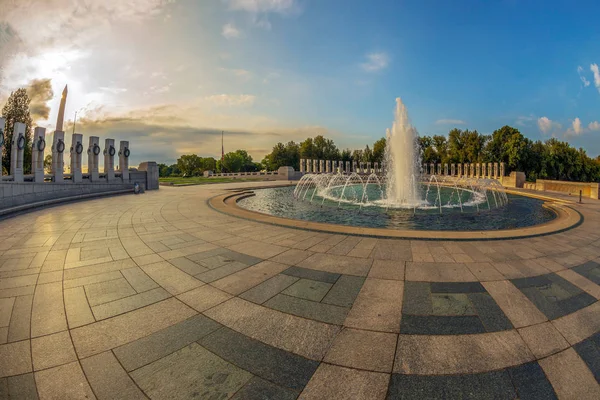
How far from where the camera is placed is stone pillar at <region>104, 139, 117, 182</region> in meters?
23.8

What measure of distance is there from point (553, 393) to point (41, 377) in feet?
17.5

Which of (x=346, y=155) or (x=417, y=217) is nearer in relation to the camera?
(x=417, y=217)

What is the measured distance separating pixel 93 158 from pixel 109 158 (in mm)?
1757

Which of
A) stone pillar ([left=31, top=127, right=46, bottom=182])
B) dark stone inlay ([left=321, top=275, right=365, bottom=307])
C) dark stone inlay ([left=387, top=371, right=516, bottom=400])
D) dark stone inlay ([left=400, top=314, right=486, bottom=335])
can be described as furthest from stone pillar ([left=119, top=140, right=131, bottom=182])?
dark stone inlay ([left=387, top=371, right=516, bottom=400])

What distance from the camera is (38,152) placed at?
17.5 meters

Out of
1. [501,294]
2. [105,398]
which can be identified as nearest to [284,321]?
[105,398]

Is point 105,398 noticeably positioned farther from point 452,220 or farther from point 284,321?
point 452,220

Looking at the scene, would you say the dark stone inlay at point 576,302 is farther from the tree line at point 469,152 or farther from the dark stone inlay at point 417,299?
the tree line at point 469,152

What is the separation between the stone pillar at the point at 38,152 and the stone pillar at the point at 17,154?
43.1 inches

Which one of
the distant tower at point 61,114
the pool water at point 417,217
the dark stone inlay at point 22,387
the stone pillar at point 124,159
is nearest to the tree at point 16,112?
the distant tower at point 61,114

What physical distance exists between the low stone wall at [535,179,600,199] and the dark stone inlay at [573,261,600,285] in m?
20.7

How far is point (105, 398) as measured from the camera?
2645mm

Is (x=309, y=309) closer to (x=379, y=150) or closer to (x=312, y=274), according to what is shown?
(x=312, y=274)

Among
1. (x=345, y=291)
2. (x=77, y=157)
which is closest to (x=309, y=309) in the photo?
(x=345, y=291)
